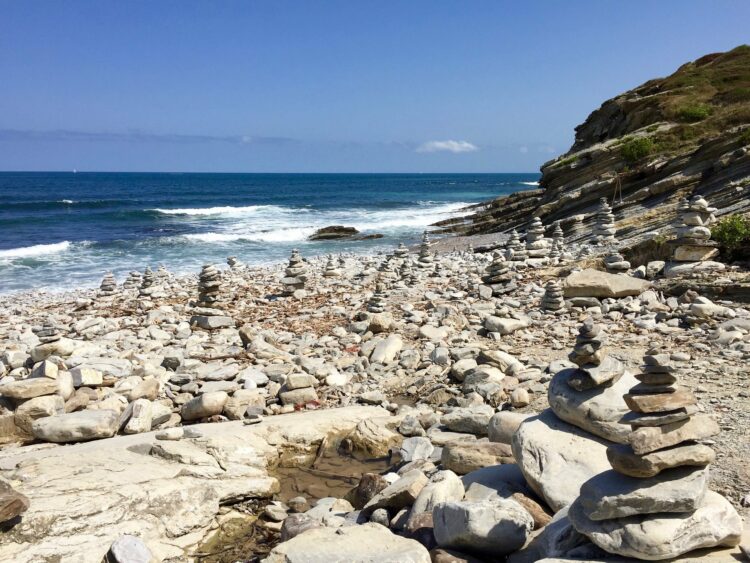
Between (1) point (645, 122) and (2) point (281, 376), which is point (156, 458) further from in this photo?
(1) point (645, 122)

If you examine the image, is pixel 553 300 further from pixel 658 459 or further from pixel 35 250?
pixel 35 250

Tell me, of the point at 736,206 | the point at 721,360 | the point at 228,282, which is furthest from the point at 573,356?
the point at 228,282

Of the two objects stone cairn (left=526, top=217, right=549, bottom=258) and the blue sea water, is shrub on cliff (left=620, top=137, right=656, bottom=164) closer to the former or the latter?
stone cairn (left=526, top=217, right=549, bottom=258)

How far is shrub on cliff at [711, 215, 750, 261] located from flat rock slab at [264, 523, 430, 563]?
13276mm

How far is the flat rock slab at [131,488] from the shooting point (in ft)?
17.4

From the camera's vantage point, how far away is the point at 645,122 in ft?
127

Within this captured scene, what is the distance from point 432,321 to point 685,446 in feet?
30.0

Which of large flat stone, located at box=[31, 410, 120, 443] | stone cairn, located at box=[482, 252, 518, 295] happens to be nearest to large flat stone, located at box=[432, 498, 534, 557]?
large flat stone, located at box=[31, 410, 120, 443]

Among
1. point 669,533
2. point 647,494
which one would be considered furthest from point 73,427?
point 669,533

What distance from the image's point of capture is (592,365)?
18.2 feet

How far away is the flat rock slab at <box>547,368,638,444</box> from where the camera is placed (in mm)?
5355

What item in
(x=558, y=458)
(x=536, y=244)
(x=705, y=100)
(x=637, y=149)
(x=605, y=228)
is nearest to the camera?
(x=558, y=458)

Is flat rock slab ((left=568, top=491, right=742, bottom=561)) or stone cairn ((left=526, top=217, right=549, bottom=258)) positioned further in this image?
stone cairn ((left=526, top=217, right=549, bottom=258))

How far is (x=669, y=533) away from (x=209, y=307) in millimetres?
14388
